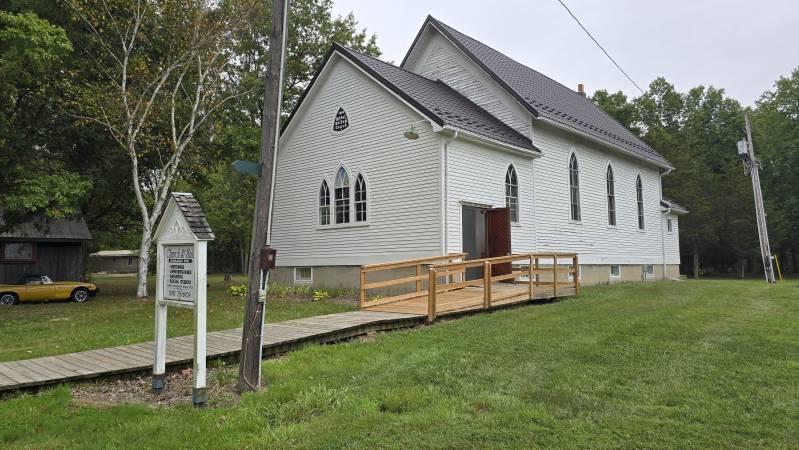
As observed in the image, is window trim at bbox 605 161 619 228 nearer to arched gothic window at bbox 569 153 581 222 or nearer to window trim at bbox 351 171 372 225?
arched gothic window at bbox 569 153 581 222

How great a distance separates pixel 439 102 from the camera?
51.8 feet

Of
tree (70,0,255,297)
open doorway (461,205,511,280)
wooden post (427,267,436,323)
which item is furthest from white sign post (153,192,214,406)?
tree (70,0,255,297)

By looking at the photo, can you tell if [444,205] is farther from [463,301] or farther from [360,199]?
[463,301]

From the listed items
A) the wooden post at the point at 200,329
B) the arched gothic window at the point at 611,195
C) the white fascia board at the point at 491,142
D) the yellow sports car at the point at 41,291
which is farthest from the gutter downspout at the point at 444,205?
the yellow sports car at the point at 41,291

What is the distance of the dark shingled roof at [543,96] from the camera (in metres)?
17.4

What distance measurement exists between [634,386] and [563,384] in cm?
70

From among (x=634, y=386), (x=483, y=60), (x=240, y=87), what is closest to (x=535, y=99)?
A: (x=483, y=60)

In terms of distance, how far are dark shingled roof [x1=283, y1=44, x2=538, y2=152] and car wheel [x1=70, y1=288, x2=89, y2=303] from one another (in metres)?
11.1

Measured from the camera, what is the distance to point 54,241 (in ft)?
74.9

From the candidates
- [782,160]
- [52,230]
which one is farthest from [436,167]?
[782,160]

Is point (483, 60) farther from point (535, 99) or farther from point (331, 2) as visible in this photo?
point (331, 2)

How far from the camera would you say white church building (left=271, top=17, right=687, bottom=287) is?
47.1ft

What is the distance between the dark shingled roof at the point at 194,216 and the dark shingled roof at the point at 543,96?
12250 mm

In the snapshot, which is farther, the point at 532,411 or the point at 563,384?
the point at 563,384
